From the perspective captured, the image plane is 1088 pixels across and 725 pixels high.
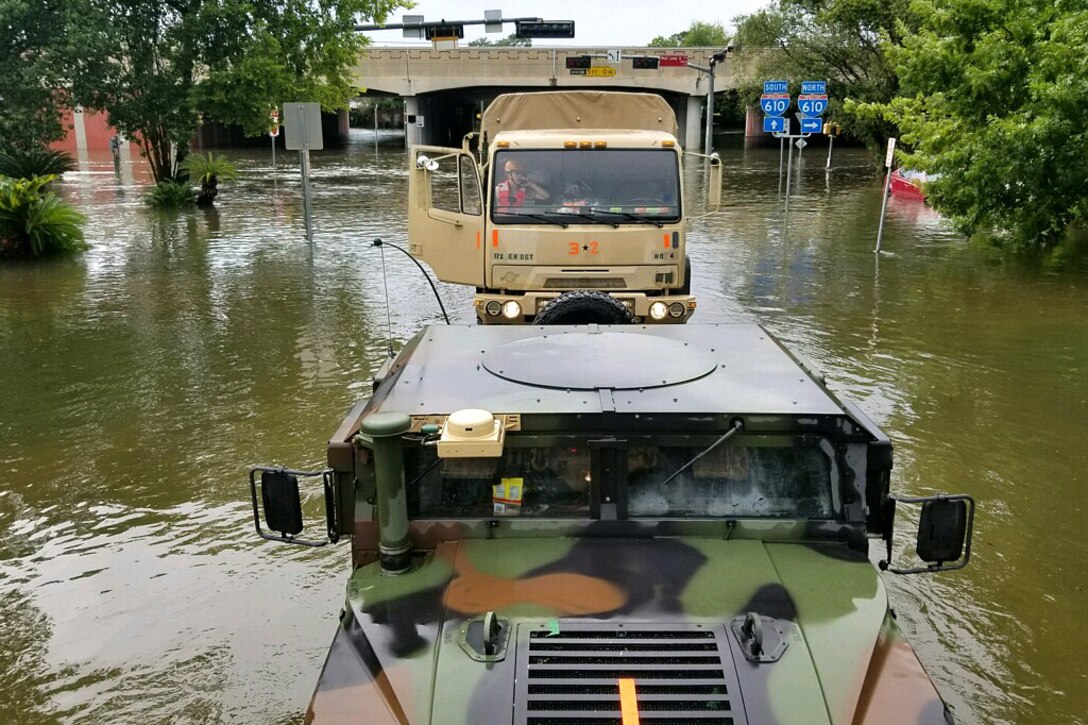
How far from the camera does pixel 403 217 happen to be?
73.3 ft

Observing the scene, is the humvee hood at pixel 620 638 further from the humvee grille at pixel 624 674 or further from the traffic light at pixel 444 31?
the traffic light at pixel 444 31

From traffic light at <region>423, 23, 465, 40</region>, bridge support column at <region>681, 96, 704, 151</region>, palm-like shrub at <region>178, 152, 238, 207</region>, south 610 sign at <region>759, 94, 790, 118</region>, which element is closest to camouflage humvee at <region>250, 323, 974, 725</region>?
south 610 sign at <region>759, 94, 790, 118</region>

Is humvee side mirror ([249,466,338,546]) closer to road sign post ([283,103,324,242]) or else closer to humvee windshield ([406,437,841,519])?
humvee windshield ([406,437,841,519])

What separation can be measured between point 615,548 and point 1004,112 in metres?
13.9

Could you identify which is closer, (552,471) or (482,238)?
(552,471)

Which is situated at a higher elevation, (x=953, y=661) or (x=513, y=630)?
(x=513, y=630)

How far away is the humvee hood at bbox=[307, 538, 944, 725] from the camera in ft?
8.91

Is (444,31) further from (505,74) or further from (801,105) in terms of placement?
(505,74)

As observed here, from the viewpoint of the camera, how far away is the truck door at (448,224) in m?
9.10

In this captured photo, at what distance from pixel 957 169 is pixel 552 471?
526 inches

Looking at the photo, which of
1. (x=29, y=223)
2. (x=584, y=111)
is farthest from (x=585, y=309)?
(x=29, y=223)

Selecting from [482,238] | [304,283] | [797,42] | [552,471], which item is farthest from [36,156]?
[797,42]

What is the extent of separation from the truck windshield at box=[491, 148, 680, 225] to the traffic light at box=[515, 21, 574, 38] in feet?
76.4

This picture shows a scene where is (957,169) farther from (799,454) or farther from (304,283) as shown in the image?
(799,454)
